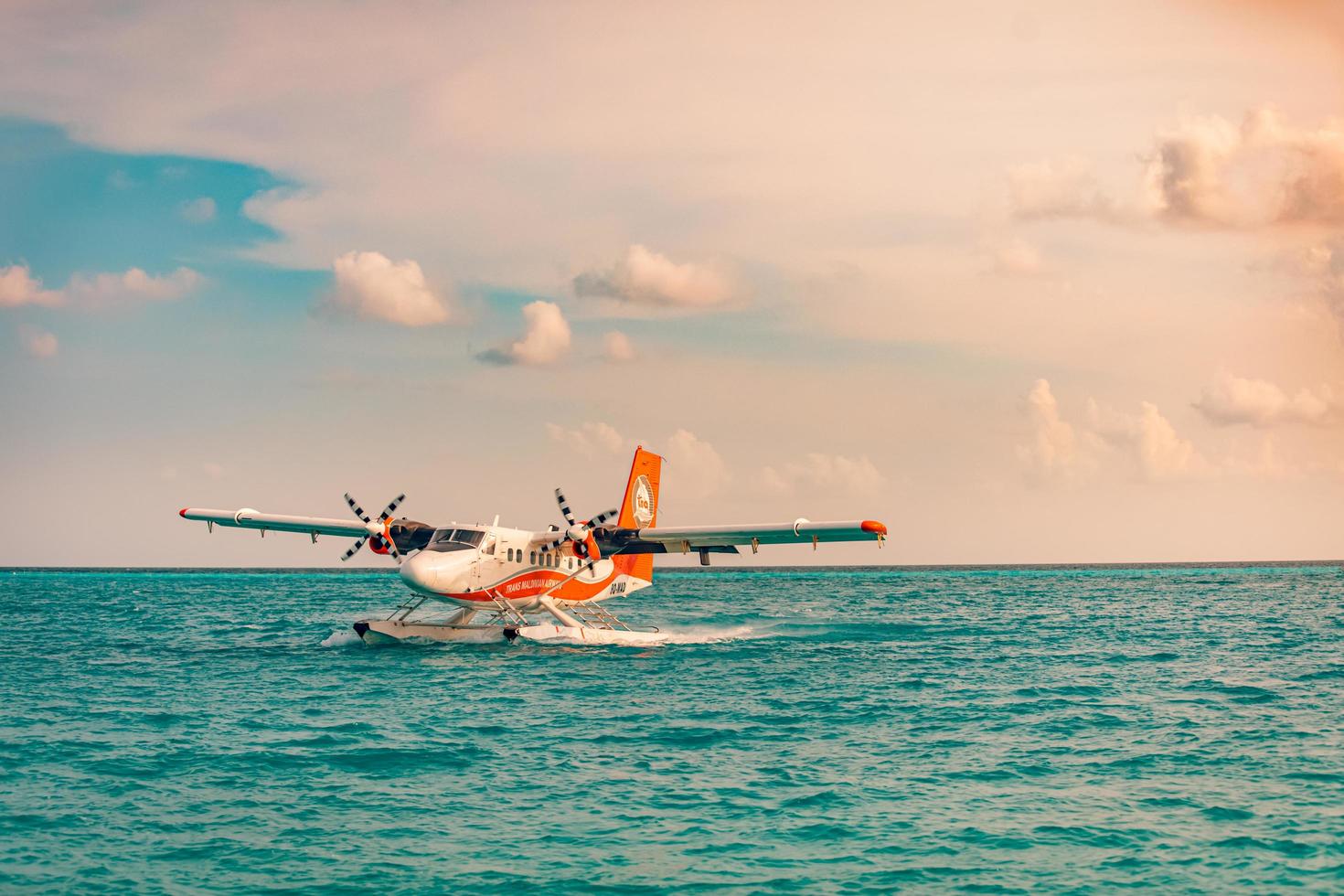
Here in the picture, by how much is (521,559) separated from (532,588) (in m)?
1.41

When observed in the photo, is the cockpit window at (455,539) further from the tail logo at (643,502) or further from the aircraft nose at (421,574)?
the tail logo at (643,502)

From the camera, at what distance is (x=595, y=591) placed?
43.1 meters

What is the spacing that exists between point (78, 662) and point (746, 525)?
22641mm

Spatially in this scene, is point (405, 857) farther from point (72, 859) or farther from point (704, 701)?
point (704, 701)

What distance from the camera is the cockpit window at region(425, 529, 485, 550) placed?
36312mm

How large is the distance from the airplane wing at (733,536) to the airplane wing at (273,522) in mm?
10661

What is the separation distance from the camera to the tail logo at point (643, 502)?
1828 inches

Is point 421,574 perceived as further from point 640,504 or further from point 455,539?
point 640,504

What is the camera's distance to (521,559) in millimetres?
38281

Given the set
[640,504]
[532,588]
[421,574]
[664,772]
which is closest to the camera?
[664,772]

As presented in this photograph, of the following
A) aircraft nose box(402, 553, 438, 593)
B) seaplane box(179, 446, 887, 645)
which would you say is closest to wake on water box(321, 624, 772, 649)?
seaplane box(179, 446, 887, 645)

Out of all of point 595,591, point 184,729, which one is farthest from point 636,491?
point 184,729

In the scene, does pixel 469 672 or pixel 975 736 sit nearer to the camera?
pixel 975 736

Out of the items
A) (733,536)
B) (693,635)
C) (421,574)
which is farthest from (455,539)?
(693,635)
